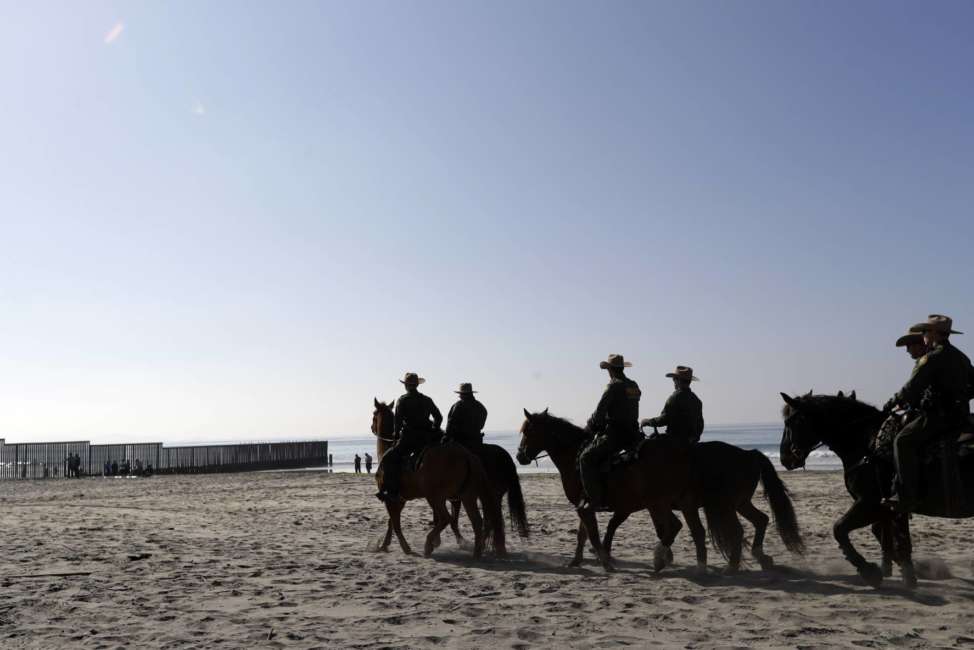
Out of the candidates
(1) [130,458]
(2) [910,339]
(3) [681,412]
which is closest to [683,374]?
(3) [681,412]

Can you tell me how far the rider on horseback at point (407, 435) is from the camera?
40.3 feet

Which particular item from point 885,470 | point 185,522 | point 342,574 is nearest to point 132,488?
point 185,522

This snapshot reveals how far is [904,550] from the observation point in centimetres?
876

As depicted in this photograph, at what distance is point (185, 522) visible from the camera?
676 inches

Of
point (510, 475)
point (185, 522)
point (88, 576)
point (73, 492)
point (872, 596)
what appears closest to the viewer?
point (872, 596)

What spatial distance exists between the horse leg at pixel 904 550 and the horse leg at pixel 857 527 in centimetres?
21

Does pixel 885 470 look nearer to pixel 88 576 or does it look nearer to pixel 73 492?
pixel 88 576

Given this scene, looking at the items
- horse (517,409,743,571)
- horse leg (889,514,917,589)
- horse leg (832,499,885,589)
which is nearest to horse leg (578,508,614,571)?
horse (517,409,743,571)

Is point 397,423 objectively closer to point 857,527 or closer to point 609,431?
point 609,431

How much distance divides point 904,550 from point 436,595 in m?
4.91

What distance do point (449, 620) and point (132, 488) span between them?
28630 millimetres

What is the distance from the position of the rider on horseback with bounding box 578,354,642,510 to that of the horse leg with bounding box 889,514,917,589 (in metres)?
3.07

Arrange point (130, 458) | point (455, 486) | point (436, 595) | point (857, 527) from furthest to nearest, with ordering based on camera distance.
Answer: point (130, 458)
point (455, 486)
point (857, 527)
point (436, 595)

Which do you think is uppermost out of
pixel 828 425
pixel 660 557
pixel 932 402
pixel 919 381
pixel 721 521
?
pixel 919 381
